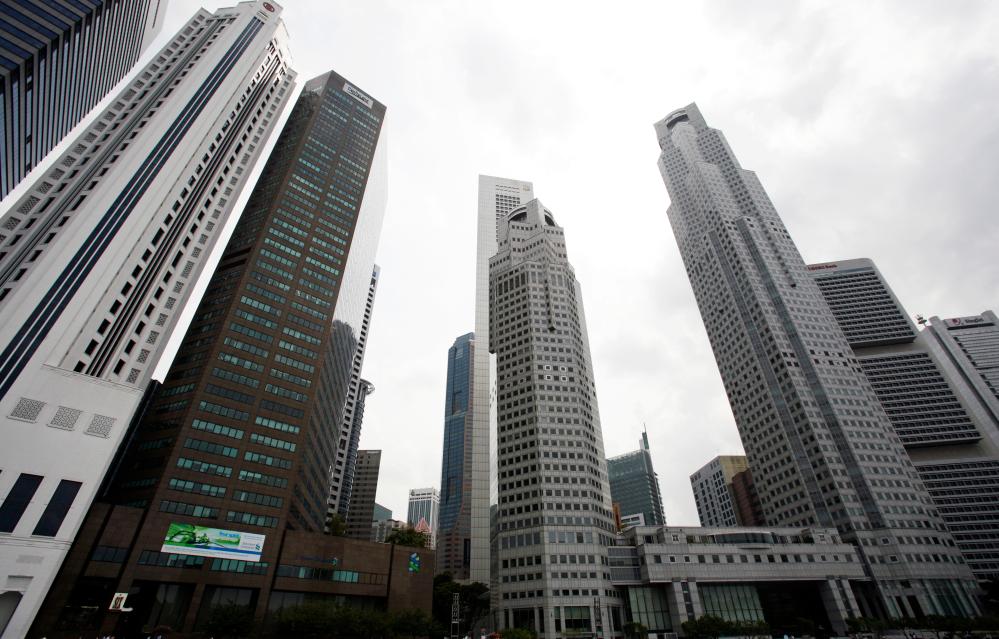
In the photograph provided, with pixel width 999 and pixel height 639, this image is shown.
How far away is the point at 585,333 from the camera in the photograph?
487 ft

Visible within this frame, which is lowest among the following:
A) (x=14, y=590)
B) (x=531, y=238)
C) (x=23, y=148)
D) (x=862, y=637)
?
(x=862, y=637)

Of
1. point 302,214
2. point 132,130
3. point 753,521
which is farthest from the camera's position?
point 753,521

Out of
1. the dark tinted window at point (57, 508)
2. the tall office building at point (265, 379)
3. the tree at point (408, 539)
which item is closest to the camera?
the dark tinted window at point (57, 508)

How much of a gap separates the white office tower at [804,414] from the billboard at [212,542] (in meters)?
111

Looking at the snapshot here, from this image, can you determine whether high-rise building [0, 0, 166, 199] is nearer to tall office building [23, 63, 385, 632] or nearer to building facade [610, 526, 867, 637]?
tall office building [23, 63, 385, 632]

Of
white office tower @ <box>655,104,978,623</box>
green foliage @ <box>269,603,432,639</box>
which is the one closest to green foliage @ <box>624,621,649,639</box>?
green foliage @ <box>269,603,432,639</box>

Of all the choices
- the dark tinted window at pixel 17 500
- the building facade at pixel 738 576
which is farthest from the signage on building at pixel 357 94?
the building facade at pixel 738 576

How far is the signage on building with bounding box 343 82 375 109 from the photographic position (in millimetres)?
163125

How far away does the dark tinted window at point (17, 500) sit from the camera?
58156mm

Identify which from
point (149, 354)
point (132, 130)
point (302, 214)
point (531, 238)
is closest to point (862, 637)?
point (531, 238)

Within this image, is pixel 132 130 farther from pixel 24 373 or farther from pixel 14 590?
pixel 14 590

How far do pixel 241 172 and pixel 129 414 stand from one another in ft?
Answer: 227

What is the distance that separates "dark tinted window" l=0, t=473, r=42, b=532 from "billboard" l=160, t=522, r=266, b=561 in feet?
58.9

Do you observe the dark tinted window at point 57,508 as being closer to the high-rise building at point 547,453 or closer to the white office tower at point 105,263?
the white office tower at point 105,263
